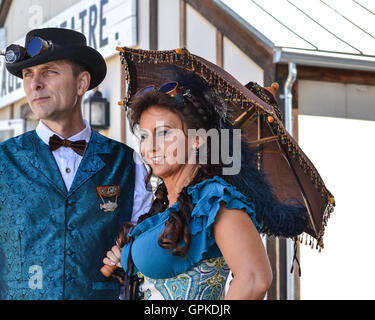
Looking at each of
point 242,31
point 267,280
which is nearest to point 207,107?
point 267,280

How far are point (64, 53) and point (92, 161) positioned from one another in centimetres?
51

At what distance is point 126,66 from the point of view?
3025 millimetres

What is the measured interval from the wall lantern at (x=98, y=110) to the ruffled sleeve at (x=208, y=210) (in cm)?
559

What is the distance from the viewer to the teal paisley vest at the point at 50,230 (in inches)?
123

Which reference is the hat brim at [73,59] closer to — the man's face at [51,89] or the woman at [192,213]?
the man's face at [51,89]

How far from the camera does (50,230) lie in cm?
314

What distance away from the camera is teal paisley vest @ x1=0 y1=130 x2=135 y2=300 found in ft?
10.3

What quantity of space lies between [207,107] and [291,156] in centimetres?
53

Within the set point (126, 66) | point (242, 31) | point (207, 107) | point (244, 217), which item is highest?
point (242, 31)

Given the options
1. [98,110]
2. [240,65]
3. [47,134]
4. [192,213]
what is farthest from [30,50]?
[98,110]

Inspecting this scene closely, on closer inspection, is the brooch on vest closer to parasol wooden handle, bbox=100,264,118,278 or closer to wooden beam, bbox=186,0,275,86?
parasol wooden handle, bbox=100,264,118,278

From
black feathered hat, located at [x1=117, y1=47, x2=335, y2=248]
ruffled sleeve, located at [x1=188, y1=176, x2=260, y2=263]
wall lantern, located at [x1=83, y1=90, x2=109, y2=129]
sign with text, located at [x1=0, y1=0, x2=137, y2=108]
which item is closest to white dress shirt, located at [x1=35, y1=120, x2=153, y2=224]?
black feathered hat, located at [x1=117, y1=47, x2=335, y2=248]

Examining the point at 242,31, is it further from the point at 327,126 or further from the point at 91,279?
the point at 91,279

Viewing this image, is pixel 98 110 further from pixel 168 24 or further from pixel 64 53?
pixel 64 53
